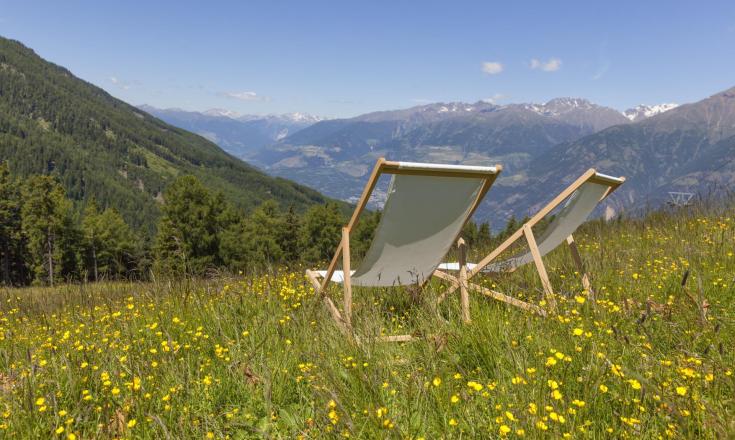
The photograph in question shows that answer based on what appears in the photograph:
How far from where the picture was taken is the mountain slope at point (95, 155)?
13288 centimetres

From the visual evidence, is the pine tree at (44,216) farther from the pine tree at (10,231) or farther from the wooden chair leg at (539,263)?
the wooden chair leg at (539,263)

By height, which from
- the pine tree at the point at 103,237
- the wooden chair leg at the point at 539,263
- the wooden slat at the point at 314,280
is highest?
the wooden chair leg at the point at 539,263

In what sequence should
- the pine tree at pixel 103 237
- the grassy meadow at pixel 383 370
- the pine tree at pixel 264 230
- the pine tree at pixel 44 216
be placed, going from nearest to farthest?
the grassy meadow at pixel 383 370
the pine tree at pixel 44 216
the pine tree at pixel 264 230
the pine tree at pixel 103 237

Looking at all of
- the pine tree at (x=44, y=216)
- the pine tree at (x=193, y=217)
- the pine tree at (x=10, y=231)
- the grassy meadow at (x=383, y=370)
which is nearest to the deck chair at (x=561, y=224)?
the grassy meadow at (x=383, y=370)

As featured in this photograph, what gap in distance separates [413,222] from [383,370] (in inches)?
57.1

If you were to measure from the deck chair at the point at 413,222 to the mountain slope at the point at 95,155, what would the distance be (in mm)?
121581

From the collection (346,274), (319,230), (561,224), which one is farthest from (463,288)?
(319,230)

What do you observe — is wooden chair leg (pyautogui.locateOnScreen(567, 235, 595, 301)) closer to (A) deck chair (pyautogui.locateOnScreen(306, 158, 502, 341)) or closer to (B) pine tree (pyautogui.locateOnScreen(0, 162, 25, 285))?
(A) deck chair (pyautogui.locateOnScreen(306, 158, 502, 341))

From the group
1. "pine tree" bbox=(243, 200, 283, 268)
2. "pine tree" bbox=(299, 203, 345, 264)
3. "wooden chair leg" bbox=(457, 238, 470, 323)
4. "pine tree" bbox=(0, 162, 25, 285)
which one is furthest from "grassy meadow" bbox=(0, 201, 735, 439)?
"pine tree" bbox=(0, 162, 25, 285)

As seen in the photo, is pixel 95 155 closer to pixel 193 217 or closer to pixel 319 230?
pixel 319 230

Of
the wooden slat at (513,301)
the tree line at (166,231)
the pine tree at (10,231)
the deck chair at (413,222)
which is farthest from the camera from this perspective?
the pine tree at (10,231)

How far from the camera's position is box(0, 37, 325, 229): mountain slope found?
133 m

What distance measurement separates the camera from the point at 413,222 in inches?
134

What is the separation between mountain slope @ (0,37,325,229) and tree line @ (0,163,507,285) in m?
77.0
